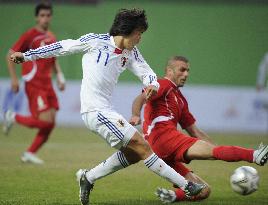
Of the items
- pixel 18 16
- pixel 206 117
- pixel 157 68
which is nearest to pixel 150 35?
pixel 157 68

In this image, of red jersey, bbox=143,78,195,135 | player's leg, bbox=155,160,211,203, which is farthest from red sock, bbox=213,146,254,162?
red jersey, bbox=143,78,195,135

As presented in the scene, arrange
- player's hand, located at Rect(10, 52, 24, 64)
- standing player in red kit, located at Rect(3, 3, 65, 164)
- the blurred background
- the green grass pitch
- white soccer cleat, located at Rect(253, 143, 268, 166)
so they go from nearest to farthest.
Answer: white soccer cleat, located at Rect(253, 143, 268, 166)
player's hand, located at Rect(10, 52, 24, 64)
the green grass pitch
standing player in red kit, located at Rect(3, 3, 65, 164)
the blurred background

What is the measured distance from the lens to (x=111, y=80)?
25.2 feet

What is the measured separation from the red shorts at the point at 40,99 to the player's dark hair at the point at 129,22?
4963 mm

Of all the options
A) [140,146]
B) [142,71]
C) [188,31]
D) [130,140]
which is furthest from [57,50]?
[188,31]

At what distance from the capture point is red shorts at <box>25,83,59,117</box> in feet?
40.8

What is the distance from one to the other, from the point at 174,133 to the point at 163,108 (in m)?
0.34

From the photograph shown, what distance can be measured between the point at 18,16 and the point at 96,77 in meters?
19.9

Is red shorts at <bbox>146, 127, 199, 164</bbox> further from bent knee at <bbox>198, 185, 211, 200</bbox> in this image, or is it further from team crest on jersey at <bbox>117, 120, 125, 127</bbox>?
team crest on jersey at <bbox>117, 120, 125, 127</bbox>

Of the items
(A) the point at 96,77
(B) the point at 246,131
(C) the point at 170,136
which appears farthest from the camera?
(B) the point at 246,131

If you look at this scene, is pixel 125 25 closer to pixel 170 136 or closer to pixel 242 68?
pixel 170 136

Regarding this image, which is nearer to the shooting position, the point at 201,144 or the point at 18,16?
the point at 201,144

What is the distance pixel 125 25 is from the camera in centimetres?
766

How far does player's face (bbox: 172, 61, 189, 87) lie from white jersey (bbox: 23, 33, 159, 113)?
0.93m
